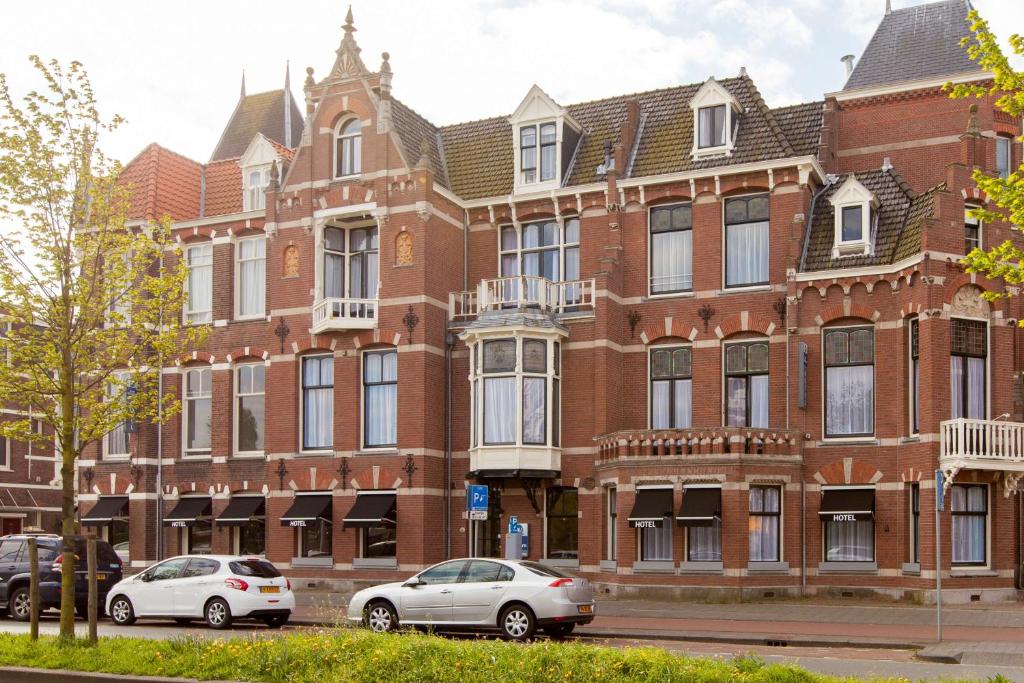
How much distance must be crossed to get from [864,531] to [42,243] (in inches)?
852

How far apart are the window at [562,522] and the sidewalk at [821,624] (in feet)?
9.82

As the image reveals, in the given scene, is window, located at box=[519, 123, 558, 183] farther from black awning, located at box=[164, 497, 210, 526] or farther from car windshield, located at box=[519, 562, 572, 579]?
car windshield, located at box=[519, 562, 572, 579]

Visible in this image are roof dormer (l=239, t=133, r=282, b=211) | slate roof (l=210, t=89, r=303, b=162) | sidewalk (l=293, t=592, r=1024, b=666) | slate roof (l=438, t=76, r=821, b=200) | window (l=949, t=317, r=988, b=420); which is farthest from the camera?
slate roof (l=210, t=89, r=303, b=162)

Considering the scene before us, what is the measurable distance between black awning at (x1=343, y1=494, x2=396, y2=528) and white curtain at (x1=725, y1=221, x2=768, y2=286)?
11.4 meters

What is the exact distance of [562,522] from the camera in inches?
1339

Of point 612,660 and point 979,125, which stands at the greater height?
point 979,125

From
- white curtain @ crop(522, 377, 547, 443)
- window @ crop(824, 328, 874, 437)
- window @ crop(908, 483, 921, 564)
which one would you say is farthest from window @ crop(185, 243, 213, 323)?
window @ crop(908, 483, 921, 564)

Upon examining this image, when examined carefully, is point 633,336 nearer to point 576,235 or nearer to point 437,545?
point 576,235

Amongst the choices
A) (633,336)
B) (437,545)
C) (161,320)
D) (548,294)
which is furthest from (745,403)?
(161,320)

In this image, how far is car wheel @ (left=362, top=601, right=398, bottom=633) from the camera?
2262cm

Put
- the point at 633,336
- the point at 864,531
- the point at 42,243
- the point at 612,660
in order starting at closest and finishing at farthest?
1. the point at 612,660
2. the point at 42,243
3. the point at 864,531
4. the point at 633,336

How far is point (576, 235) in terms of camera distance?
3559 cm

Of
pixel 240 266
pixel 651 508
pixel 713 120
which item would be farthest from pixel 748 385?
pixel 240 266

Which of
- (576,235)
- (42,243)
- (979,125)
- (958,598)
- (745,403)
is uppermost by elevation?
(979,125)
